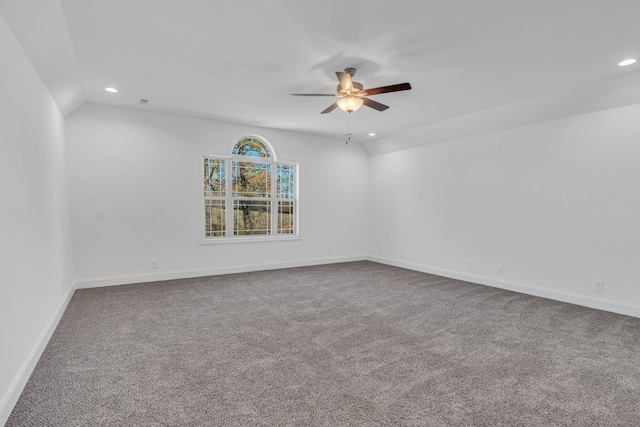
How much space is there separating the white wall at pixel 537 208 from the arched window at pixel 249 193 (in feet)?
7.63

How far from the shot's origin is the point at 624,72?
327cm

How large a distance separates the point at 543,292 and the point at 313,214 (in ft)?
13.0

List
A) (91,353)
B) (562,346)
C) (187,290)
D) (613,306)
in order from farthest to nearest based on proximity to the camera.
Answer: (187,290) < (613,306) < (562,346) < (91,353)

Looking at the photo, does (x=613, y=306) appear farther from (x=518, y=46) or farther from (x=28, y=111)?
(x=28, y=111)

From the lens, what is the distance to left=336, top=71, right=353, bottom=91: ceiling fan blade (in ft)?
9.95

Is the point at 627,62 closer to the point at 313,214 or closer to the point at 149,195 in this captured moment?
the point at 313,214

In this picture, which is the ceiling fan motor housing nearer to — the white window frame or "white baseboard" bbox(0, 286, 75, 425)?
the white window frame

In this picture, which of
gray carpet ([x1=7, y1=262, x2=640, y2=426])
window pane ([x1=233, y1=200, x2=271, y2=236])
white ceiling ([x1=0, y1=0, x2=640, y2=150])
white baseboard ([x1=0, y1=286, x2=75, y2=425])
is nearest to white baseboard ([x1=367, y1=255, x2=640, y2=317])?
gray carpet ([x1=7, y1=262, x2=640, y2=426])

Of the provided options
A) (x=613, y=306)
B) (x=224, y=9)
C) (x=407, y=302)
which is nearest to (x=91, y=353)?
(x=224, y=9)

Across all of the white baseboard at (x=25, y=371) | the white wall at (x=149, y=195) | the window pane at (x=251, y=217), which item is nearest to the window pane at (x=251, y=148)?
the white wall at (x=149, y=195)

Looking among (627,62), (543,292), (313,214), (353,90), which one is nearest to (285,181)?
(313,214)

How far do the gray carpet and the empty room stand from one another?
2 cm

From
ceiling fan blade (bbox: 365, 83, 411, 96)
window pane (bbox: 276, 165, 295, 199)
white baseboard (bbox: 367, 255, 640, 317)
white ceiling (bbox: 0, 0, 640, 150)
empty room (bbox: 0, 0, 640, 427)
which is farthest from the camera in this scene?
window pane (bbox: 276, 165, 295, 199)

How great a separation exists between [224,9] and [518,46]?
247 centimetres
